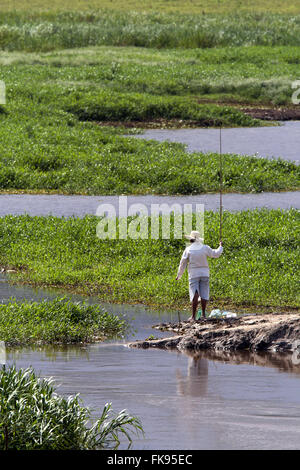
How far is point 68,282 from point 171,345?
539cm

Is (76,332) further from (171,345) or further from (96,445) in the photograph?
(96,445)

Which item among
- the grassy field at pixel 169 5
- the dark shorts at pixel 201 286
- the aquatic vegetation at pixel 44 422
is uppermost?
the grassy field at pixel 169 5

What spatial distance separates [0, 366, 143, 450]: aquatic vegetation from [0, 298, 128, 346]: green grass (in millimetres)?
5401

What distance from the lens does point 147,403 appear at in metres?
13.0

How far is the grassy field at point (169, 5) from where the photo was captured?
282 ft

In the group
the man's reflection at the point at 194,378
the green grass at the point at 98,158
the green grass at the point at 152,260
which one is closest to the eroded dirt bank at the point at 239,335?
the man's reflection at the point at 194,378

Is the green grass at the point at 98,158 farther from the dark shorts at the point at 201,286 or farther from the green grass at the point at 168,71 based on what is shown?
the dark shorts at the point at 201,286

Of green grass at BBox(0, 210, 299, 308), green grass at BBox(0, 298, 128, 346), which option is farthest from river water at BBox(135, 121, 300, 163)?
green grass at BBox(0, 298, 128, 346)

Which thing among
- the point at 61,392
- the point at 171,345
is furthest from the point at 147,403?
the point at 171,345

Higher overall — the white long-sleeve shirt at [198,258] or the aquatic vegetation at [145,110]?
the aquatic vegetation at [145,110]

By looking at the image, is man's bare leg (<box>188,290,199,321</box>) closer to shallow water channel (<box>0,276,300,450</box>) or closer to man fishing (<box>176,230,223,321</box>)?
man fishing (<box>176,230,223,321</box>)

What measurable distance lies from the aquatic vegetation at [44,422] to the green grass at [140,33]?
56227mm

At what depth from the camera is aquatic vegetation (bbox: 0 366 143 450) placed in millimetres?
10758

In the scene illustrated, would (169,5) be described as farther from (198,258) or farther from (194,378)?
(194,378)
